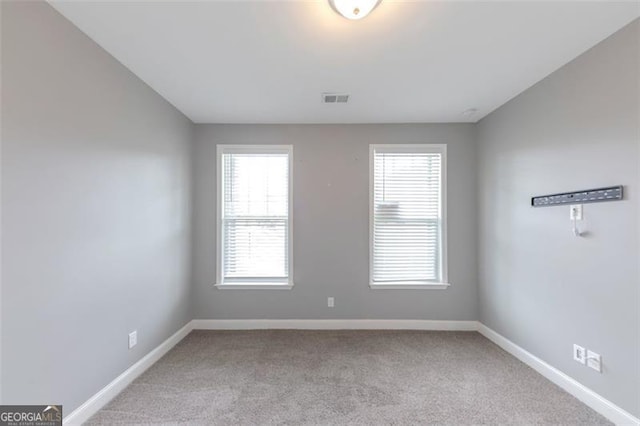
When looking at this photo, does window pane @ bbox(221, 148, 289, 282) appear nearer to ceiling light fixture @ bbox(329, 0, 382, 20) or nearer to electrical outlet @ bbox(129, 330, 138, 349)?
electrical outlet @ bbox(129, 330, 138, 349)

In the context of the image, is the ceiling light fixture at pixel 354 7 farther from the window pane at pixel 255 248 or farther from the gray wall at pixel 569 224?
the window pane at pixel 255 248

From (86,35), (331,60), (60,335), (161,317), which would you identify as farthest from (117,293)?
(331,60)

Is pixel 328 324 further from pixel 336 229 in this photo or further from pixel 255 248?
pixel 255 248

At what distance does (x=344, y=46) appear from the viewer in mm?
1972

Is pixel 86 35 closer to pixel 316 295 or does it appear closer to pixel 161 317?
pixel 161 317

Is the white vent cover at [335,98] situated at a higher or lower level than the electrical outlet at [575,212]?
higher

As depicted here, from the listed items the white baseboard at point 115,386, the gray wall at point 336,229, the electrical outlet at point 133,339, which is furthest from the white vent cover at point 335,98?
the white baseboard at point 115,386

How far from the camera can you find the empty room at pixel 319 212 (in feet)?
5.37

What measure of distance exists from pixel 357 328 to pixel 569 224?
2359 mm

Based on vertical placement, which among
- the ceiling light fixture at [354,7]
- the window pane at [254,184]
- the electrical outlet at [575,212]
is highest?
the ceiling light fixture at [354,7]

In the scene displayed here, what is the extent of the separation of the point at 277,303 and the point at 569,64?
361 centimetres

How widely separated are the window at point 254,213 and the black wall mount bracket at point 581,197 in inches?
101

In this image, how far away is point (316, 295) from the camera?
11.4ft

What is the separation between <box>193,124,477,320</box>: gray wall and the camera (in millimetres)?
3473
